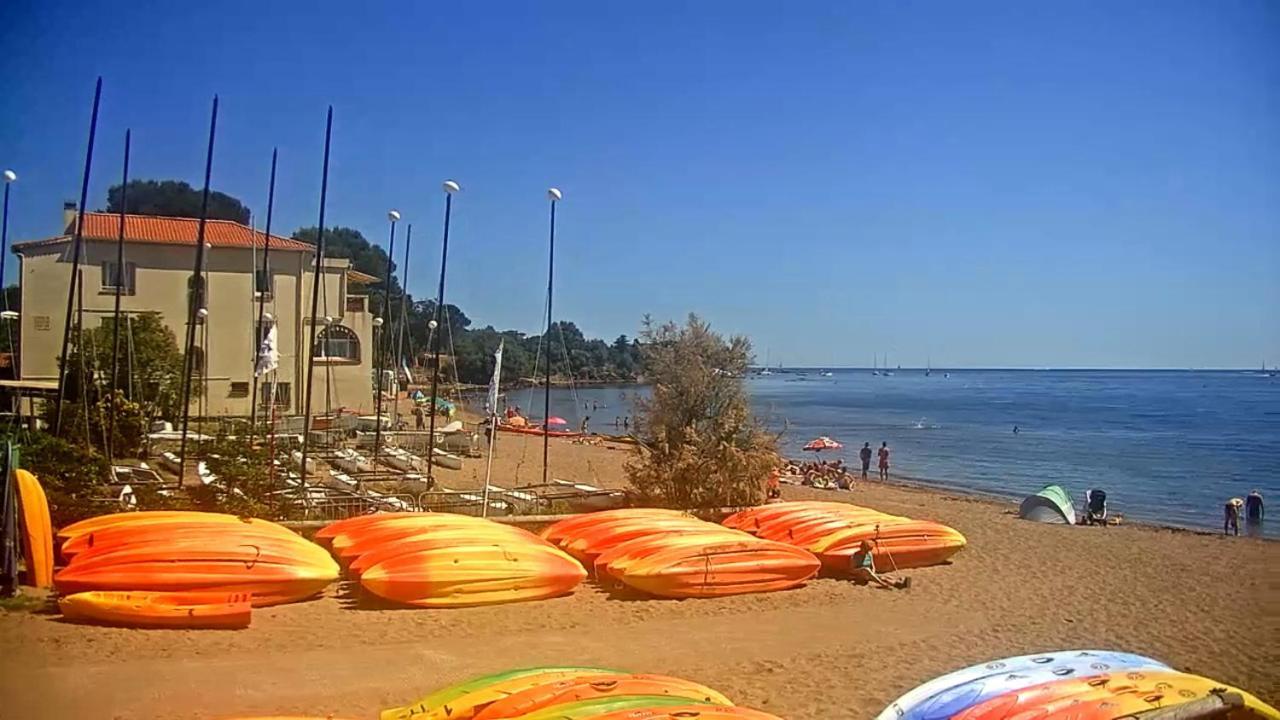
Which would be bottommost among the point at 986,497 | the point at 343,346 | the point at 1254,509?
the point at 986,497

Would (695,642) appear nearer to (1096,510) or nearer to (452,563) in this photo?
(452,563)

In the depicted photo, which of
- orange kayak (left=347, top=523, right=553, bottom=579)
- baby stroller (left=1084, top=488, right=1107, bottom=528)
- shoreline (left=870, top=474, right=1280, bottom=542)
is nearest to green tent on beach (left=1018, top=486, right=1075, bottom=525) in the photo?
baby stroller (left=1084, top=488, right=1107, bottom=528)

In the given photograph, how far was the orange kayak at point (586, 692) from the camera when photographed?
5789 millimetres

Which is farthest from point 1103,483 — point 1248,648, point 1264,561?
point 1248,648

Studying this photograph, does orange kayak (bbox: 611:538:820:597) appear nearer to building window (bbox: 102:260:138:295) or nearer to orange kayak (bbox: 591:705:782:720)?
orange kayak (bbox: 591:705:782:720)

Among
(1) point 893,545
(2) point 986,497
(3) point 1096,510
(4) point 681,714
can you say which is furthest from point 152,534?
(2) point 986,497

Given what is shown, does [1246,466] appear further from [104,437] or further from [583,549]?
[104,437]

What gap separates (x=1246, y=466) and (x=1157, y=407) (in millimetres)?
48749

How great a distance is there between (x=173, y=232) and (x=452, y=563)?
23.1 m

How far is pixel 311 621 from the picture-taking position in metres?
9.74

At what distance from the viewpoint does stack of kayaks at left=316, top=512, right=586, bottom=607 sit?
10328 mm

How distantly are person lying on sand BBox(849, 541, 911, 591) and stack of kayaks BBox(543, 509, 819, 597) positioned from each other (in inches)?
28.3

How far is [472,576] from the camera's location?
34.4ft

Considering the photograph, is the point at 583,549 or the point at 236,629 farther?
the point at 583,549
